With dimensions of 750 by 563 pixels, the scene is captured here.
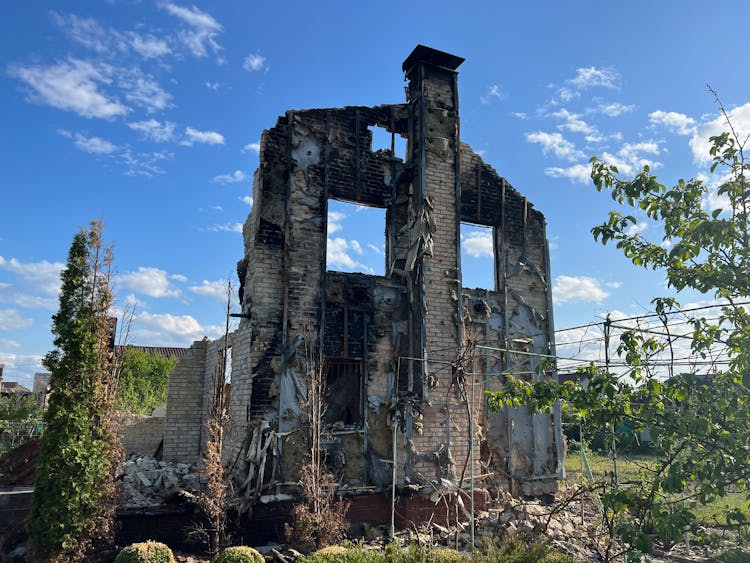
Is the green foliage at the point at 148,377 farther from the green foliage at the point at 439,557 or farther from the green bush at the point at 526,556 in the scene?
the green bush at the point at 526,556

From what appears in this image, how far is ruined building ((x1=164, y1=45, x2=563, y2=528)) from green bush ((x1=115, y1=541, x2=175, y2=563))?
1.61m

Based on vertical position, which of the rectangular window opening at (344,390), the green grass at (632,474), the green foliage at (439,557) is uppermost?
the rectangular window opening at (344,390)

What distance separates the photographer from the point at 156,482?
9.44 metres

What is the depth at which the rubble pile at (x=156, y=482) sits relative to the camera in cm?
835

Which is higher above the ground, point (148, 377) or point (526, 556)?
point (148, 377)

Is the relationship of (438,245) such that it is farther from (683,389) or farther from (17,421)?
(17,421)

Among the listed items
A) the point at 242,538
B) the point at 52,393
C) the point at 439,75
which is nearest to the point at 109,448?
the point at 52,393

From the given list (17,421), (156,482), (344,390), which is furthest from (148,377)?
(344,390)

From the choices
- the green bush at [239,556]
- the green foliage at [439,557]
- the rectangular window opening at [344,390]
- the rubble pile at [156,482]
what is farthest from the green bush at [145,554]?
the rectangular window opening at [344,390]

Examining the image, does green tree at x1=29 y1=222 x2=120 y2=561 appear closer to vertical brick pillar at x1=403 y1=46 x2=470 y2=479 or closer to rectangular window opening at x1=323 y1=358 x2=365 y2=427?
rectangular window opening at x1=323 y1=358 x2=365 y2=427

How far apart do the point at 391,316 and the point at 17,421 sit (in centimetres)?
1406

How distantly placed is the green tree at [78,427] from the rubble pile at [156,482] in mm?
1206

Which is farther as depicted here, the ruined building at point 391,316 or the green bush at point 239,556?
the ruined building at point 391,316

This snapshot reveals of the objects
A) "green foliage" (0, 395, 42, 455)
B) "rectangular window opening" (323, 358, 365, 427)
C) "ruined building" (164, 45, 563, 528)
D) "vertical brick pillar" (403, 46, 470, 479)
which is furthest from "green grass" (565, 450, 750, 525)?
"green foliage" (0, 395, 42, 455)
